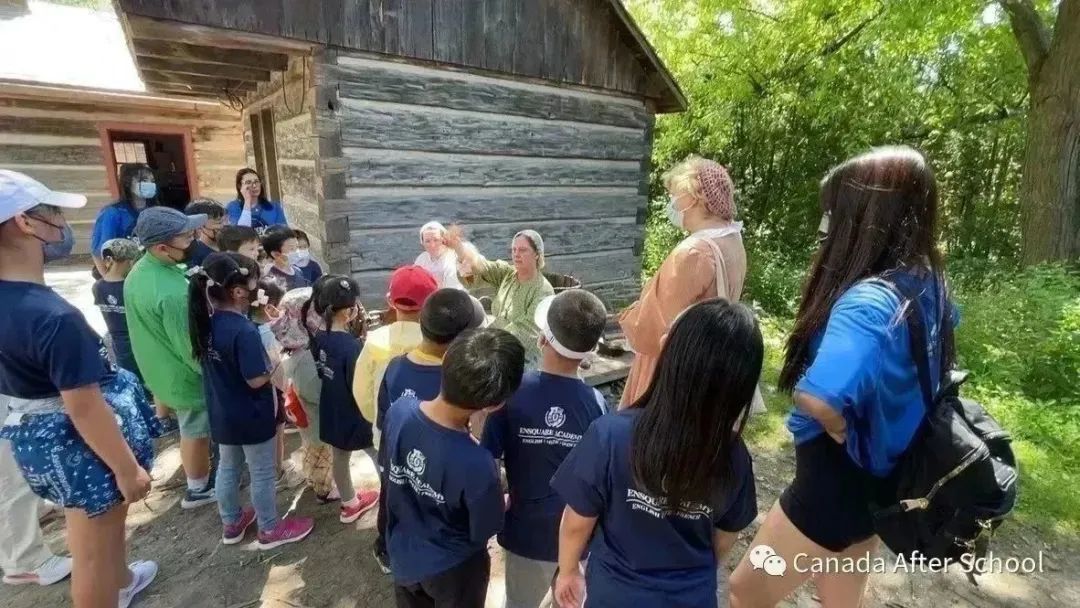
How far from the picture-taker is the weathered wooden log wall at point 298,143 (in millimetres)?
4597

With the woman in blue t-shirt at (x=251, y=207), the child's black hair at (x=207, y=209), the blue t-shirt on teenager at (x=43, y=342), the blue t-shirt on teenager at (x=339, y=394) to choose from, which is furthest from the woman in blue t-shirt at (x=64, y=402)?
the woman in blue t-shirt at (x=251, y=207)

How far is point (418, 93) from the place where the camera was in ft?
16.1

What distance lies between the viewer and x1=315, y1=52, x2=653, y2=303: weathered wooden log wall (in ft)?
15.1

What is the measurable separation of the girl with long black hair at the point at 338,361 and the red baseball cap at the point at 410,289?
41 cm

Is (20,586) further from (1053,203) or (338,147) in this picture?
(1053,203)

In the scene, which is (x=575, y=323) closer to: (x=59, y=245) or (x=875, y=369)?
(x=875, y=369)

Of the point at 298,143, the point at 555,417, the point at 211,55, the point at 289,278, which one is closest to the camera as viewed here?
the point at 555,417

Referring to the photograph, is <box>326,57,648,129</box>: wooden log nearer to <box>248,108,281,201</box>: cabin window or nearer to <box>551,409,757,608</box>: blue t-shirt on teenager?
<box>248,108,281,201</box>: cabin window

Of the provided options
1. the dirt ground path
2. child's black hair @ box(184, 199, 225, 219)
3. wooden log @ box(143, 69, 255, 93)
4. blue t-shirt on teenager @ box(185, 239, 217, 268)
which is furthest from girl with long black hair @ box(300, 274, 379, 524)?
wooden log @ box(143, 69, 255, 93)

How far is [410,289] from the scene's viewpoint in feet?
8.20

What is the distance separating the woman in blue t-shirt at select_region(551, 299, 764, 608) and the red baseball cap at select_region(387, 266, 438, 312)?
4.26ft

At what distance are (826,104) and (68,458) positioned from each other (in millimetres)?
13141

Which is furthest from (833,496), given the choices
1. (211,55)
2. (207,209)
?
(211,55)

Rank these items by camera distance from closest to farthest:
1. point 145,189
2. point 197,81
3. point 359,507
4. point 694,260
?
point 694,260, point 359,507, point 145,189, point 197,81
